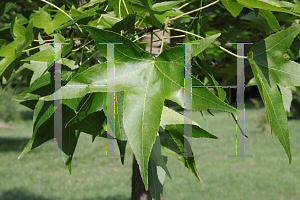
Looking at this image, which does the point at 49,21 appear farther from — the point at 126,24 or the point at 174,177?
the point at 174,177

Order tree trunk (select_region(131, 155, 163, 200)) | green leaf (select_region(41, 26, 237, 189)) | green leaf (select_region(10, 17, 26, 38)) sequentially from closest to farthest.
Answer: green leaf (select_region(41, 26, 237, 189))
green leaf (select_region(10, 17, 26, 38))
tree trunk (select_region(131, 155, 163, 200))

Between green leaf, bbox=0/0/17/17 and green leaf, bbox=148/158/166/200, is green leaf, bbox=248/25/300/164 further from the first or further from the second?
green leaf, bbox=0/0/17/17

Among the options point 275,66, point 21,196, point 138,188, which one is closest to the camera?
point 275,66

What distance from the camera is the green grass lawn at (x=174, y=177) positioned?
139 inches

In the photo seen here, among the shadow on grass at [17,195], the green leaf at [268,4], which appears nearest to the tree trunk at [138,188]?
the green leaf at [268,4]

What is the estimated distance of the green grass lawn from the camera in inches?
139

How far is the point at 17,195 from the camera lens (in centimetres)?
362

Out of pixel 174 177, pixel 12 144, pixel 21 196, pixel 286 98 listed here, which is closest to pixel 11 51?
pixel 286 98

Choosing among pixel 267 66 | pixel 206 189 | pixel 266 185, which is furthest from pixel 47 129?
pixel 266 185

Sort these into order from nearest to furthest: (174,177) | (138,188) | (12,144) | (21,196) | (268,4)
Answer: (268,4) → (138,188) → (21,196) → (174,177) → (12,144)

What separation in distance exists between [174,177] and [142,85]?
3853 mm

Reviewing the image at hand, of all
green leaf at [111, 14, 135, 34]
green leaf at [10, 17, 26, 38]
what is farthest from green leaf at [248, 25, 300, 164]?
green leaf at [10, 17, 26, 38]

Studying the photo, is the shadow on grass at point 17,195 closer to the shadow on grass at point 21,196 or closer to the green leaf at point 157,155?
the shadow on grass at point 21,196

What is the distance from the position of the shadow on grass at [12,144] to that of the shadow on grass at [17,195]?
248 cm
